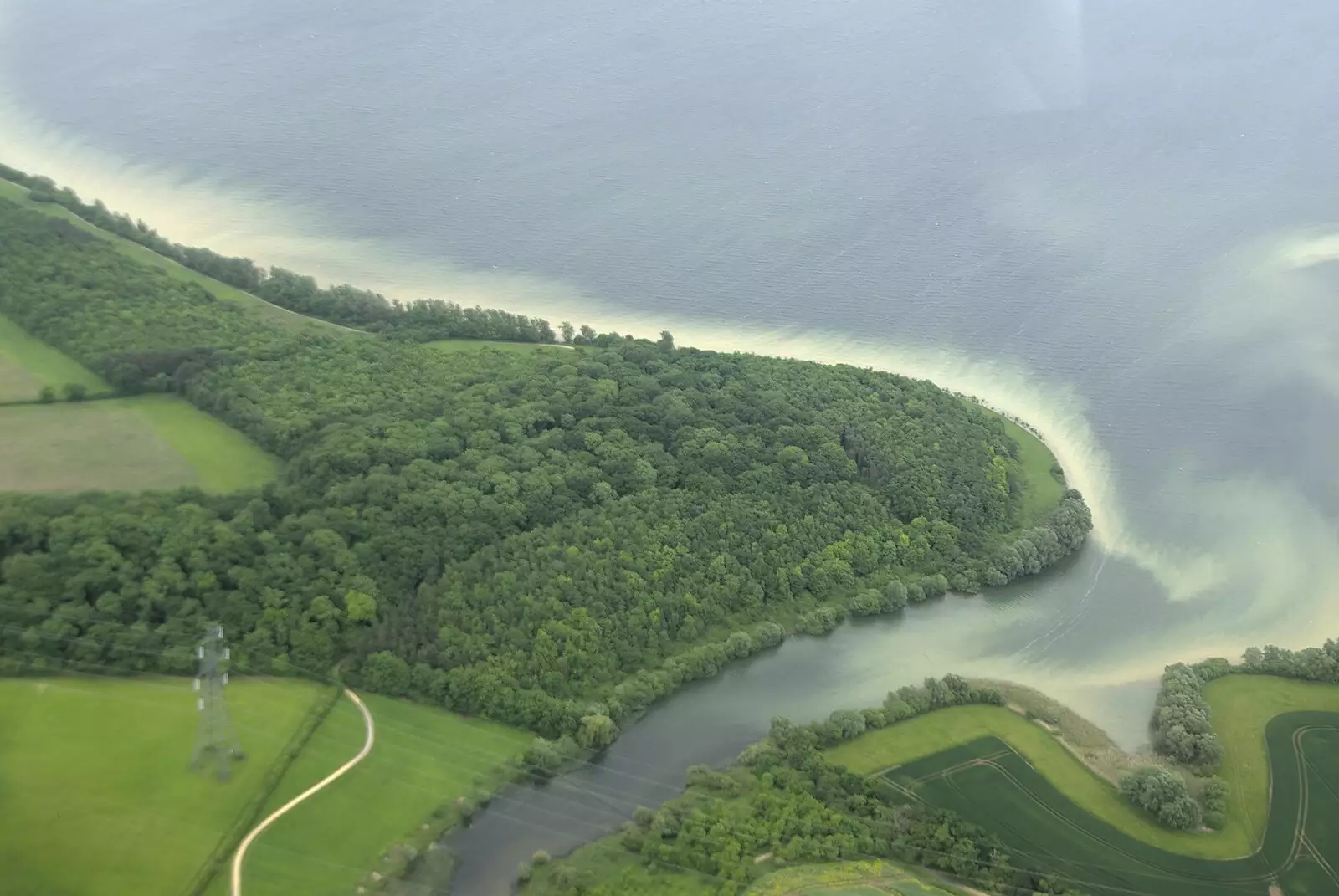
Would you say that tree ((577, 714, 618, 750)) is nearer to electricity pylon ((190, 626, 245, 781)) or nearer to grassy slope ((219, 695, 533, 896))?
grassy slope ((219, 695, 533, 896))

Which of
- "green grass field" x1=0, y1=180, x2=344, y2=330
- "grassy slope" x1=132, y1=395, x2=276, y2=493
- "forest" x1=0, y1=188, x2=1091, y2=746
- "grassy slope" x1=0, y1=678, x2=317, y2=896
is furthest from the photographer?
"green grass field" x1=0, y1=180, x2=344, y2=330

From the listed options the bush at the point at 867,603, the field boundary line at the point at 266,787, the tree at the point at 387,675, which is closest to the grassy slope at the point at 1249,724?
the bush at the point at 867,603

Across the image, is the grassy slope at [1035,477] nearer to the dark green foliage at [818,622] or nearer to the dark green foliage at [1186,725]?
the dark green foliage at [1186,725]

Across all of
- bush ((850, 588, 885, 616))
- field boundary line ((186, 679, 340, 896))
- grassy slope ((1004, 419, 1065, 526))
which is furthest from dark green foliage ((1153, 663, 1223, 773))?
field boundary line ((186, 679, 340, 896))

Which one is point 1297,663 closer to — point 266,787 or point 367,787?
point 367,787

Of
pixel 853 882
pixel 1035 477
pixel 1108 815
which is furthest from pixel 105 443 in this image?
pixel 1035 477

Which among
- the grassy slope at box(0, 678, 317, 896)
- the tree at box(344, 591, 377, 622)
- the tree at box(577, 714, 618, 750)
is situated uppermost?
the tree at box(577, 714, 618, 750)
